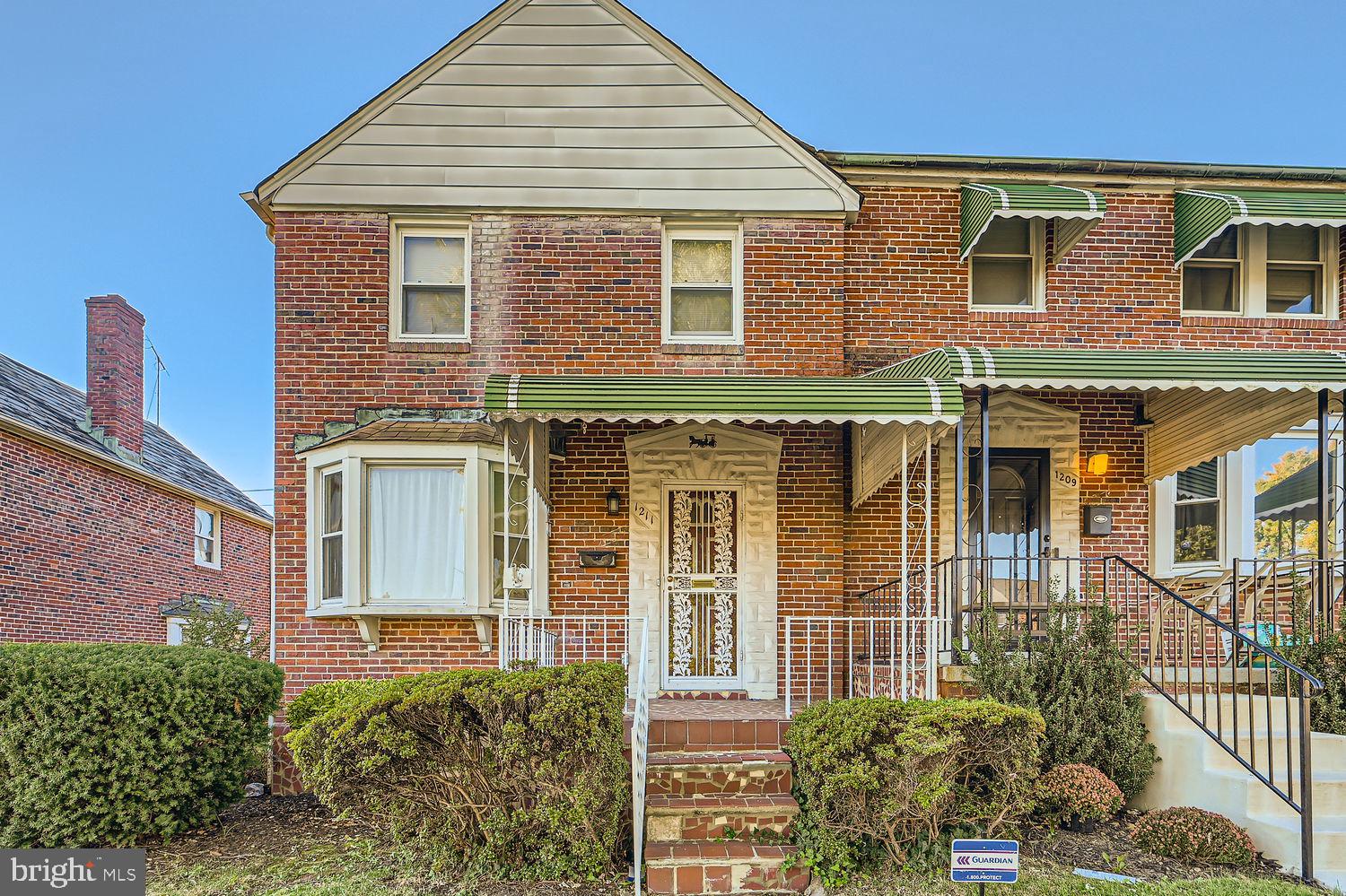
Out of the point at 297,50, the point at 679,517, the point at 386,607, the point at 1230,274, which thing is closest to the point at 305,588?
the point at 386,607

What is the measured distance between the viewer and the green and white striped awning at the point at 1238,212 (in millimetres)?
9383

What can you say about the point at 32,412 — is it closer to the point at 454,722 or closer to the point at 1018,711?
the point at 454,722

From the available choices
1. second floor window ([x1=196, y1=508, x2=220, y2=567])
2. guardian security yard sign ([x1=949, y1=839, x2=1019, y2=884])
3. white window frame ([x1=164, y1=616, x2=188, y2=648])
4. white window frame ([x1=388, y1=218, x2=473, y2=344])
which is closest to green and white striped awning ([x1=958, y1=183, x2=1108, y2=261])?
white window frame ([x1=388, y1=218, x2=473, y2=344])

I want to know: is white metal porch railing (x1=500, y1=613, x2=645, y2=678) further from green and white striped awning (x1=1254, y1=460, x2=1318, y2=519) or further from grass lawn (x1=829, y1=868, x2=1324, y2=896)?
green and white striped awning (x1=1254, y1=460, x2=1318, y2=519)

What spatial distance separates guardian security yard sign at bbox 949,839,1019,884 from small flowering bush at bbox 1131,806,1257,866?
228 centimetres

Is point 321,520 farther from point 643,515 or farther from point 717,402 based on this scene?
point 717,402

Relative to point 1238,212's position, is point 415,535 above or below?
below

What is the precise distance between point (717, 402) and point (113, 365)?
42.2ft

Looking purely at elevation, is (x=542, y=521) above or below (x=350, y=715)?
above

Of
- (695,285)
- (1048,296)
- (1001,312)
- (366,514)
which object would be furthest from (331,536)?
(1048,296)

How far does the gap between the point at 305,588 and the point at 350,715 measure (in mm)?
3828

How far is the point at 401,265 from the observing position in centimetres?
961

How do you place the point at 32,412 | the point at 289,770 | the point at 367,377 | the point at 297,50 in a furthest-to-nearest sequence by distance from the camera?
the point at 297,50
the point at 32,412
the point at 367,377
the point at 289,770

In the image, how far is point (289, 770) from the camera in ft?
28.7
